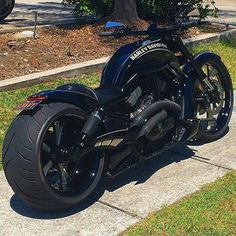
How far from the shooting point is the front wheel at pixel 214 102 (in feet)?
19.0

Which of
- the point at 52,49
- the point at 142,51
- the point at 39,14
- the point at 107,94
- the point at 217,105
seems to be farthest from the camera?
the point at 39,14

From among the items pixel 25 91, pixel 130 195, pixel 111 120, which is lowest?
pixel 25 91

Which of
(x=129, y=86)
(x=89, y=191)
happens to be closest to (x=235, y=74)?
(x=129, y=86)

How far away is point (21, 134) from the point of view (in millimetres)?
4230

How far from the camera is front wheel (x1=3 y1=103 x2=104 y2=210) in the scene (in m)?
4.17

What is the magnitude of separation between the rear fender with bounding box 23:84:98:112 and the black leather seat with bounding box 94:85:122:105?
0.22 ft

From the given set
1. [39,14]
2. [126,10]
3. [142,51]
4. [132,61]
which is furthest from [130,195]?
[39,14]

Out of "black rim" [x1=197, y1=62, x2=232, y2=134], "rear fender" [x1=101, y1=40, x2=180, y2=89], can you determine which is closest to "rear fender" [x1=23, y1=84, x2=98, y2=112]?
"rear fender" [x1=101, y1=40, x2=180, y2=89]

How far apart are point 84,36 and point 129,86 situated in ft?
17.5

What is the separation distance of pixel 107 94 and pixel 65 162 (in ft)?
2.29

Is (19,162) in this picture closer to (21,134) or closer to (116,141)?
(21,134)

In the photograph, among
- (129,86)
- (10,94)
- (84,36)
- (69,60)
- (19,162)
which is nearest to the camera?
(19,162)

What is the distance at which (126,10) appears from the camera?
1068 centimetres

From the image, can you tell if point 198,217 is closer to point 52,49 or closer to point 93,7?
point 52,49
